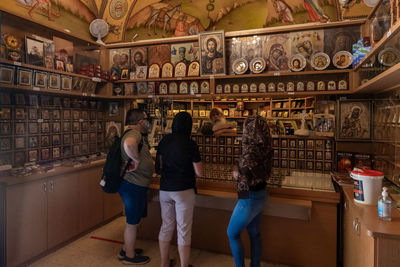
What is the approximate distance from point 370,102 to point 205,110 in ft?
14.8

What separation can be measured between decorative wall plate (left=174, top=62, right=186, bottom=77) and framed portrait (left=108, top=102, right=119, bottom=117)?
4.34 feet

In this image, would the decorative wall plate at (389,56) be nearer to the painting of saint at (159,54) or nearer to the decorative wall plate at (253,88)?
the decorative wall plate at (253,88)

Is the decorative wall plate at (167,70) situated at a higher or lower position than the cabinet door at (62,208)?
higher

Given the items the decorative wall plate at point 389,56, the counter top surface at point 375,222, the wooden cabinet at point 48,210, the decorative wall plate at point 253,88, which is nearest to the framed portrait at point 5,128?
the wooden cabinet at point 48,210

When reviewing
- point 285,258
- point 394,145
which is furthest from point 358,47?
point 285,258

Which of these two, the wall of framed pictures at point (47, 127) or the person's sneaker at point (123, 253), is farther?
the wall of framed pictures at point (47, 127)

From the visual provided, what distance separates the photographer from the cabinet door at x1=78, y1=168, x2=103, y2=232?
3699 millimetres

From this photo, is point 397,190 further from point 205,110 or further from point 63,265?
point 205,110

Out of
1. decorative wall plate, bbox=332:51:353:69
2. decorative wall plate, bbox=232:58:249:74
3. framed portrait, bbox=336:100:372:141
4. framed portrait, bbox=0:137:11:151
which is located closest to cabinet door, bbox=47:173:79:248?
framed portrait, bbox=0:137:11:151

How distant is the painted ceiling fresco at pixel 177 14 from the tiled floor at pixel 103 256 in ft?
12.9

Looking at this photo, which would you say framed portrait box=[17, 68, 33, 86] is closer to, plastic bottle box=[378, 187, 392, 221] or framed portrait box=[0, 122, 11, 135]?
framed portrait box=[0, 122, 11, 135]

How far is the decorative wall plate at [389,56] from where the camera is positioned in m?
1.90

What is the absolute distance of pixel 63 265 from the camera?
2.99 meters

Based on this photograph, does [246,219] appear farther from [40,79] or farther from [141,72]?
[141,72]
